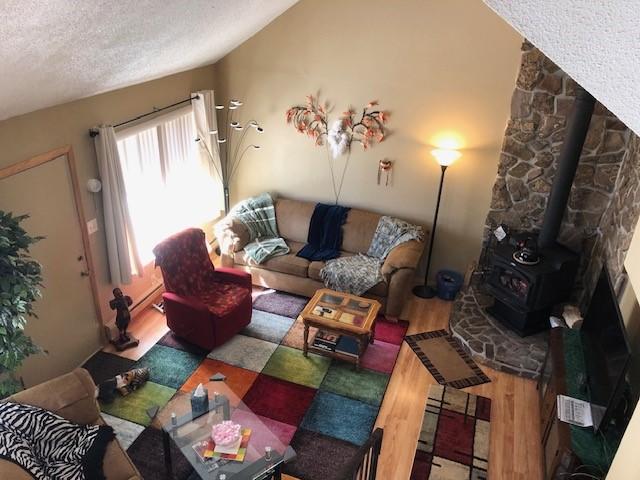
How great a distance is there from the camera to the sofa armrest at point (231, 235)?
18.1ft

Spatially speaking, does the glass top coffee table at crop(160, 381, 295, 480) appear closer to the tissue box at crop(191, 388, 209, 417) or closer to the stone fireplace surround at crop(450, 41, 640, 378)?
the tissue box at crop(191, 388, 209, 417)

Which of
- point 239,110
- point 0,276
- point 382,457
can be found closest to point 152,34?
point 0,276

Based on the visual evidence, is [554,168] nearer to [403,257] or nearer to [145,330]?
[403,257]

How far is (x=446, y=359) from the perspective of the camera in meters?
4.66

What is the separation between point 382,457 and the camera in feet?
12.0

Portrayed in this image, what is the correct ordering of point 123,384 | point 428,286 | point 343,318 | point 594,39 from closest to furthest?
point 594,39, point 123,384, point 343,318, point 428,286

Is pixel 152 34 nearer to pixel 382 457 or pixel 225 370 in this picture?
pixel 225 370

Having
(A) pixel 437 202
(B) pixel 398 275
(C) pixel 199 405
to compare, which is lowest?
(C) pixel 199 405

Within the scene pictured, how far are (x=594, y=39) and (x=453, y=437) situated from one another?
11.2 ft

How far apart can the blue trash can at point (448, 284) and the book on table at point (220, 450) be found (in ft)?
10.2

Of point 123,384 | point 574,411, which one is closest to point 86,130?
point 123,384

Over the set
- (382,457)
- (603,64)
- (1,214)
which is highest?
(603,64)

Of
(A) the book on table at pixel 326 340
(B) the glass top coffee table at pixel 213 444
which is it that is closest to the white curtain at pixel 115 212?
(B) the glass top coffee table at pixel 213 444

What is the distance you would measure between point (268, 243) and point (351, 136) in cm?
150
